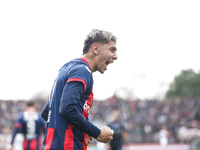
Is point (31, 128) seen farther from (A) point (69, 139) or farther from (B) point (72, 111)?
(B) point (72, 111)

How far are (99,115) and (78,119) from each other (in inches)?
969

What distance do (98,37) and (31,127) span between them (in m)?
4.82

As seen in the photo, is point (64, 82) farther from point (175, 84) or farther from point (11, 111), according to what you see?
point (175, 84)

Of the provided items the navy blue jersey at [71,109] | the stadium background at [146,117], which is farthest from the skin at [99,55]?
the stadium background at [146,117]

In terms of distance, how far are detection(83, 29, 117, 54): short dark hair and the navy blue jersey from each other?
0.29m

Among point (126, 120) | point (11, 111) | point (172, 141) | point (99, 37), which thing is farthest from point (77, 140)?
point (11, 111)

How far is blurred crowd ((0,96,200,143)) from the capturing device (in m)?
23.0

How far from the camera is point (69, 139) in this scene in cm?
245

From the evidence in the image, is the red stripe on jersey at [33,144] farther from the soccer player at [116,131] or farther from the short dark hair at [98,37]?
the short dark hair at [98,37]

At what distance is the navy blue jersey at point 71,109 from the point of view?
2.33 m

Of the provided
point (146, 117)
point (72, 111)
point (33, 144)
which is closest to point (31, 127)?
point (33, 144)

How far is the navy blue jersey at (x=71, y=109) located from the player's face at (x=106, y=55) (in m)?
0.26

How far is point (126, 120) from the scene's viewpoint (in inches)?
1017

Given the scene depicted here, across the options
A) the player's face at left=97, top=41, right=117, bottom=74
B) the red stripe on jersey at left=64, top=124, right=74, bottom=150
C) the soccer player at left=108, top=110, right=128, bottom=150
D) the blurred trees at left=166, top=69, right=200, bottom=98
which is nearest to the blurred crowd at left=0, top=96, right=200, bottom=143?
the soccer player at left=108, top=110, right=128, bottom=150
